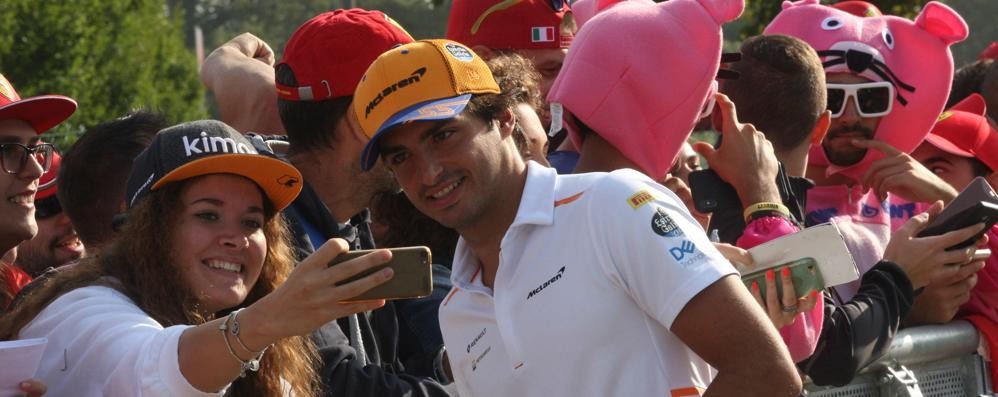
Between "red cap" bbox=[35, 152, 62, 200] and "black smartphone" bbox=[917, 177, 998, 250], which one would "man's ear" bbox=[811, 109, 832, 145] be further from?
"red cap" bbox=[35, 152, 62, 200]

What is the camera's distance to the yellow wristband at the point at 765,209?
421cm

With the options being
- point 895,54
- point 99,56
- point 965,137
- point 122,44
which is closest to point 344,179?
point 895,54

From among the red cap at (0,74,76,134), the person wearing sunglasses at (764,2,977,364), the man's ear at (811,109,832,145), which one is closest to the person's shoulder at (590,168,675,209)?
the man's ear at (811,109,832,145)

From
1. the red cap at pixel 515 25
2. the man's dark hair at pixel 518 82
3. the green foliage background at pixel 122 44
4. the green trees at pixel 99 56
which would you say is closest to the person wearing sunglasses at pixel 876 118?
the red cap at pixel 515 25

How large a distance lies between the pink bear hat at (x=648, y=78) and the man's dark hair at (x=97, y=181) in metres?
1.69

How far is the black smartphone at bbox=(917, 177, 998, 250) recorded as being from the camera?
471 cm

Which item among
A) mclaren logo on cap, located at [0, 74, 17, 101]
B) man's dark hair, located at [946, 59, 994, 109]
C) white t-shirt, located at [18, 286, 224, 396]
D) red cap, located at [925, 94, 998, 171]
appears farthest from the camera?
man's dark hair, located at [946, 59, 994, 109]

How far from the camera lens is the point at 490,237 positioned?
3.63m

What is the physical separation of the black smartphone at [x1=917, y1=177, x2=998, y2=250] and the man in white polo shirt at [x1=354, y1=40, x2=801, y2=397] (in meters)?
1.70

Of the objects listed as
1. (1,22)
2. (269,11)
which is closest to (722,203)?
(1,22)

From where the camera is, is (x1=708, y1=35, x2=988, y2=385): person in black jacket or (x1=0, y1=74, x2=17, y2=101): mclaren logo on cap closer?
(x1=708, y1=35, x2=988, y2=385): person in black jacket

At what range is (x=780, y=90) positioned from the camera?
4895mm

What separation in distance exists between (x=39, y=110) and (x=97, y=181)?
572mm

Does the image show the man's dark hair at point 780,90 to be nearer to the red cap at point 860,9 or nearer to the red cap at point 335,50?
the red cap at point 335,50
